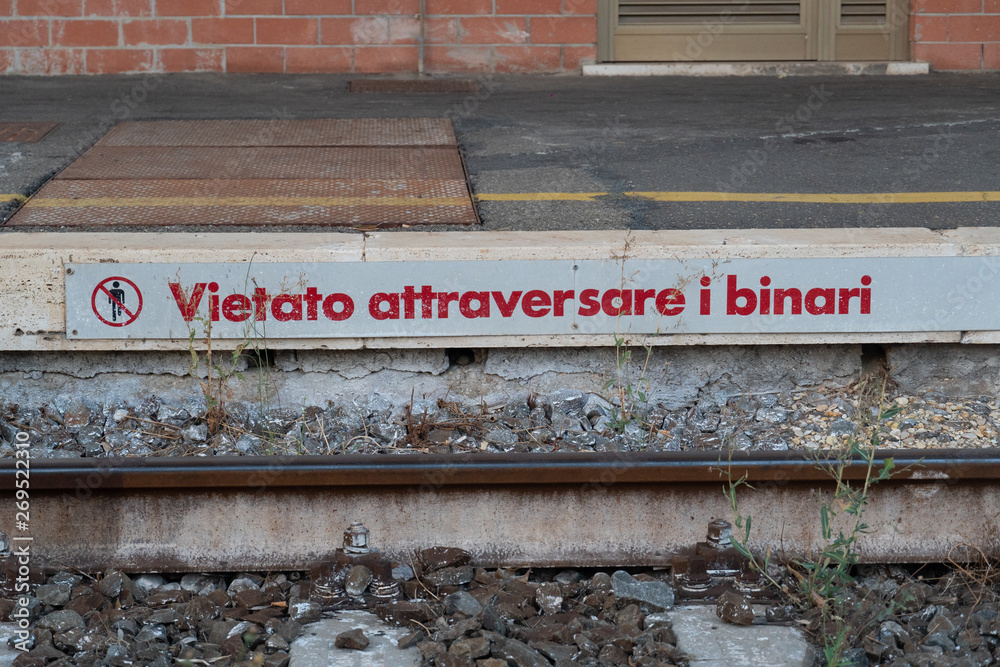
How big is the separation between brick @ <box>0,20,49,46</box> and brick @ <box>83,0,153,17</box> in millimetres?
468

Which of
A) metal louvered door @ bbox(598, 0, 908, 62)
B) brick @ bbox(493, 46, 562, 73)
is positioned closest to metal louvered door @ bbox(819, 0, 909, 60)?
metal louvered door @ bbox(598, 0, 908, 62)

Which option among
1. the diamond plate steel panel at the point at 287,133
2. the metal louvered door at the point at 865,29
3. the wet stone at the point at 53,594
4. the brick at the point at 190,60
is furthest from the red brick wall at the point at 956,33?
the wet stone at the point at 53,594

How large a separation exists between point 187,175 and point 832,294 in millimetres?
3730

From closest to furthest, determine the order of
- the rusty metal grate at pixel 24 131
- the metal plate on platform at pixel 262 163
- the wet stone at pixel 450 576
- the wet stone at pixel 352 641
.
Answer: the wet stone at pixel 352 641 → the wet stone at pixel 450 576 → the metal plate on platform at pixel 262 163 → the rusty metal grate at pixel 24 131

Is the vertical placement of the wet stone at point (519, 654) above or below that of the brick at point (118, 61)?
below

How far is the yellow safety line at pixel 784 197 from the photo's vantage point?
19.0ft

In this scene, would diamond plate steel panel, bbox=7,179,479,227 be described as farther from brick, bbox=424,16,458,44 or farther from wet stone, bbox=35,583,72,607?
brick, bbox=424,16,458,44


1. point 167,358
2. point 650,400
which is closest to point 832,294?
point 650,400

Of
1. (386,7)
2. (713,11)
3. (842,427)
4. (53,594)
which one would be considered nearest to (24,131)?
(386,7)

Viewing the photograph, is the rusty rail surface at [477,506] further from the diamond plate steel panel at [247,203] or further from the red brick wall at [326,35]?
the red brick wall at [326,35]

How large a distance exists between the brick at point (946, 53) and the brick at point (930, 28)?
0.23 feet

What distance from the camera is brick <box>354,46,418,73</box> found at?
35.4 ft

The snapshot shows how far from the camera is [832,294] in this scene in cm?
468

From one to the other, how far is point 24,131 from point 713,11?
6849 millimetres
